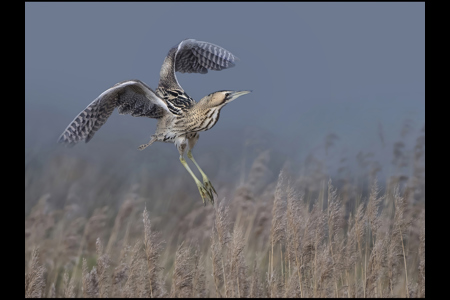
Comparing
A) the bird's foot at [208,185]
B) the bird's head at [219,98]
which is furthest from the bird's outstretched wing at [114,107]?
the bird's foot at [208,185]

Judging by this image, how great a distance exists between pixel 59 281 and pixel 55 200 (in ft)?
3.80

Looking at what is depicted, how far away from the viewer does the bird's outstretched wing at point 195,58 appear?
7.44 metres

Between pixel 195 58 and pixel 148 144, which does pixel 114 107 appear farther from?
pixel 195 58

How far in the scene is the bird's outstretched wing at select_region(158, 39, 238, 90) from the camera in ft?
24.4

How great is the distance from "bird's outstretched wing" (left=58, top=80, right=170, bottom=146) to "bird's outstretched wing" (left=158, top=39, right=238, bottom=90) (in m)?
0.72

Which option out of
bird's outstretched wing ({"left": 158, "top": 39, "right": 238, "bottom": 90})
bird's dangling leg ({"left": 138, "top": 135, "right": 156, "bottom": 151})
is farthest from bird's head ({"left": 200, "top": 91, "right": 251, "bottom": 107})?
bird's outstretched wing ({"left": 158, "top": 39, "right": 238, "bottom": 90})

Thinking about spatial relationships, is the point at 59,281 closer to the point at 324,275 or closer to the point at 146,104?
the point at 146,104

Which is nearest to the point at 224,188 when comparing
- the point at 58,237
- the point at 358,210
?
the point at 58,237

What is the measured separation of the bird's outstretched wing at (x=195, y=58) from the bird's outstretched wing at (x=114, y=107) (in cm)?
Answer: 72

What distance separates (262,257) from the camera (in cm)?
694

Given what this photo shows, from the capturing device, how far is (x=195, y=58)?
8.03m

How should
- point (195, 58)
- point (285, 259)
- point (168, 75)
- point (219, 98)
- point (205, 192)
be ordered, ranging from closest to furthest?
1. point (285, 259)
2. point (219, 98)
3. point (205, 192)
4. point (168, 75)
5. point (195, 58)

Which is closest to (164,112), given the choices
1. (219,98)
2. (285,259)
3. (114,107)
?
(114,107)

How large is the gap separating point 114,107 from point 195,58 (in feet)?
5.37
